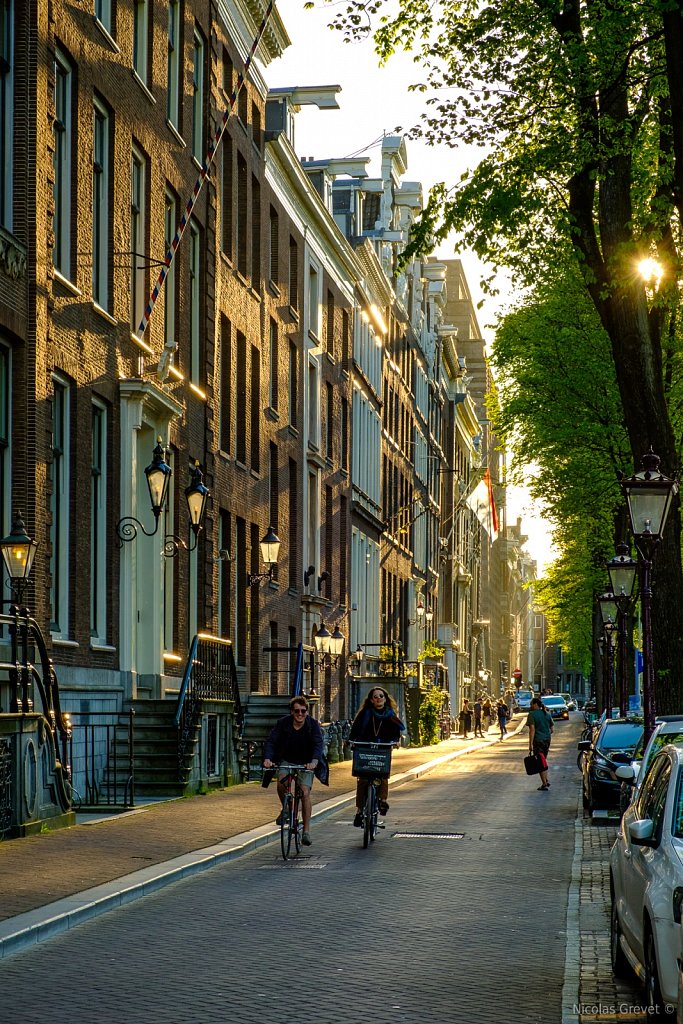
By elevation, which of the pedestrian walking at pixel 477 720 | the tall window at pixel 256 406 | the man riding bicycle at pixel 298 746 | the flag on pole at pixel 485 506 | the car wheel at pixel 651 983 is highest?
the flag on pole at pixel 485 506

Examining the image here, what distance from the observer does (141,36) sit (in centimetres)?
2738

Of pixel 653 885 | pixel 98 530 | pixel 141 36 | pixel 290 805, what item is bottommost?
pixel 290 805

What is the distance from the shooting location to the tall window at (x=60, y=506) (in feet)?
71.8

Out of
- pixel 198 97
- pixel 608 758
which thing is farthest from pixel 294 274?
pixel 608 758

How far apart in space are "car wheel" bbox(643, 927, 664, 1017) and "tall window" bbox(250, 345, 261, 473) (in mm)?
30009

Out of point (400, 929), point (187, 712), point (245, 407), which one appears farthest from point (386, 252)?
point (400, 929)

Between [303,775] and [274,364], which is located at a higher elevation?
[274,364]

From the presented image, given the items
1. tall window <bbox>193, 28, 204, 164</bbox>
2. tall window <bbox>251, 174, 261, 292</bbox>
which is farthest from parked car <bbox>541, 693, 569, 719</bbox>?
tall window <bbox>193, 28, 204, 164</bbox>

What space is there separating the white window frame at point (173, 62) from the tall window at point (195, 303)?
86.8 inches

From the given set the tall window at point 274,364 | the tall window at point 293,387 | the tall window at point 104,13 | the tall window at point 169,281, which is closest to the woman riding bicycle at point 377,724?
the tall window at point 169,281

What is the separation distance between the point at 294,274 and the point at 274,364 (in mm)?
4345

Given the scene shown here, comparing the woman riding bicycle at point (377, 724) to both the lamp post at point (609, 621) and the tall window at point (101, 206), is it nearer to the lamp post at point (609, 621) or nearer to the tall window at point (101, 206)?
the tall window at point (101, 206)

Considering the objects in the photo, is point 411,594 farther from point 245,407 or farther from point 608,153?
point 608,153

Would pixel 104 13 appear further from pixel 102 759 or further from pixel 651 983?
pixel 651 983
